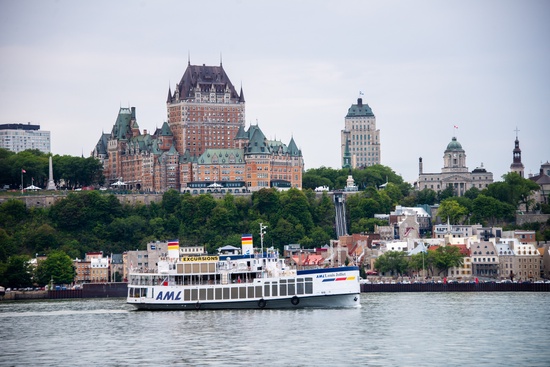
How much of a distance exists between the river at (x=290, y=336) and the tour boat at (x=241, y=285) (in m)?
1.81

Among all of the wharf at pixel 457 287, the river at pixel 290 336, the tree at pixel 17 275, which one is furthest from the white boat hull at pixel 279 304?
the tree at pixel 17 275

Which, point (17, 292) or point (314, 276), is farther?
point (17, 292)

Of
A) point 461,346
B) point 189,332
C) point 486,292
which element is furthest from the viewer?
point 486,292

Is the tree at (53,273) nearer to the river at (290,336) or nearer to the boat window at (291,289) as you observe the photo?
the river at (290,336)

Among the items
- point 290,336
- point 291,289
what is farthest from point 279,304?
point 290,336

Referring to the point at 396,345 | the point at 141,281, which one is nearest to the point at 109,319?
the point at 141,281

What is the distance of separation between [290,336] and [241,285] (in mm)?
25473

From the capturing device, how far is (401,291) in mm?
186500

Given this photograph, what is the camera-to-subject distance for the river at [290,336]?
98188 mm

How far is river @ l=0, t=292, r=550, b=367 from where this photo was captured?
9819cm

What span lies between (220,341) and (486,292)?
252 ft

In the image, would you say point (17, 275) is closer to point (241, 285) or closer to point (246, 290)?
point (241, 285)

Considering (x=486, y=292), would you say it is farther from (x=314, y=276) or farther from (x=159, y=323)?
(x=159, y=323)

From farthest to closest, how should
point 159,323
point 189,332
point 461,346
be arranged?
point 159,323
point 189,332
point 461,346
